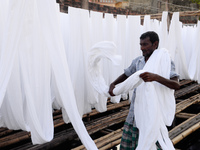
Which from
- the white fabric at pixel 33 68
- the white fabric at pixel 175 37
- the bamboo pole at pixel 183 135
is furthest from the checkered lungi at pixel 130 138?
the white fabric at pixel 175 37

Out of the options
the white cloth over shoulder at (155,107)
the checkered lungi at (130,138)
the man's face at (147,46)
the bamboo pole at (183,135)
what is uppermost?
the man's face at (147,46)

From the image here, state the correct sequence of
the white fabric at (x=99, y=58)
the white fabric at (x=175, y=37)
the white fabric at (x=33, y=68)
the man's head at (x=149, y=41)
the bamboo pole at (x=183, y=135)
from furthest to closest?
the white fabric at (x=175, y=37)
the bamboo pole at (x=183, y=135)
the white fabric at (x=99, y=58)
the man's head at (x=149, y=41)
the white fabric at (x=33, y=68)

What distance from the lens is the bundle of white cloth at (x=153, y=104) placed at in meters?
1.59

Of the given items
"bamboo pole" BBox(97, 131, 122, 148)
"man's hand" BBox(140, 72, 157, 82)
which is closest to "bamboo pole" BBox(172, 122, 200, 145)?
"bamboo pole" BBox(97, 131, 122, 148)

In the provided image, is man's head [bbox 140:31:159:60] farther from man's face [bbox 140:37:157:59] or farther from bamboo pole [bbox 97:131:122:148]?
bamboo pole [bbox 97:131:122:148]

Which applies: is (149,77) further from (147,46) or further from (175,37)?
(175,37)

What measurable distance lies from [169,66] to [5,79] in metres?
1.23

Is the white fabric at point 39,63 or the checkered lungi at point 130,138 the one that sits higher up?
the white fabric at point 39,63

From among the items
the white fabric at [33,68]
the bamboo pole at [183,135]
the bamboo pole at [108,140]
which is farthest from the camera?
the bamboo pole at [183,135]

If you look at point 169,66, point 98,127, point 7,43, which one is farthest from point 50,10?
point 98,127

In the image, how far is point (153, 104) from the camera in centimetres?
160

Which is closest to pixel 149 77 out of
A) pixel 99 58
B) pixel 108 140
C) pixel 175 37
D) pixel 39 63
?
pixel 99 58

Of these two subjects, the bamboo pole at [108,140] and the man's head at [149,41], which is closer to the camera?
the man's head at [149,41]

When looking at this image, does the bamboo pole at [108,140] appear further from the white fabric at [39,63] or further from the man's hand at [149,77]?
the man's hand at [149,77]
